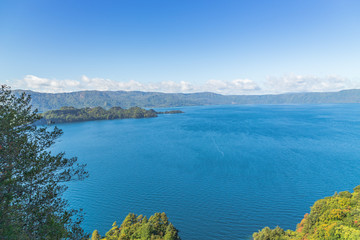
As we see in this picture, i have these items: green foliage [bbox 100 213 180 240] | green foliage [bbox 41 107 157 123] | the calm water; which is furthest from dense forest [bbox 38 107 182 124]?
green foliage [bbox 100 213 180 240]

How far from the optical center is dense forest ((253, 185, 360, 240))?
12773 mm

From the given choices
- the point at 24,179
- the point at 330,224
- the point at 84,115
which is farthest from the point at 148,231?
the point at 84,115

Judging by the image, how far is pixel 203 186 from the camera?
103 ft

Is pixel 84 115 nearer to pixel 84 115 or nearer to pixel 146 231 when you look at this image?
pixel 84 115

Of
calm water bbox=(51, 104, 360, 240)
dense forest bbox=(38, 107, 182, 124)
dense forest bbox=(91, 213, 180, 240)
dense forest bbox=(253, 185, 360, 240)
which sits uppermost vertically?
dense forest bbox=(38, 107, 182, 124)

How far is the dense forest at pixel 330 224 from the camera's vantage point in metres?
12.8

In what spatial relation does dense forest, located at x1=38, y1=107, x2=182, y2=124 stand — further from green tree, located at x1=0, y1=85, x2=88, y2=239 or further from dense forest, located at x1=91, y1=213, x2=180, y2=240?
green tree, located at x1=0, y1=85, x2=88, y2=239

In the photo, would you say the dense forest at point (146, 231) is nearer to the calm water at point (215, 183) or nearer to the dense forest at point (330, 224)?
the calm water at point (215, 183)

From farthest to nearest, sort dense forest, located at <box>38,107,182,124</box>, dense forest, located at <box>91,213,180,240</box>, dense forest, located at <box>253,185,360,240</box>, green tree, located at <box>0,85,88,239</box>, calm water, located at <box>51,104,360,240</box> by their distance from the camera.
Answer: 1. dense forest, located at <box>38,107,182,124</box>
2. calm water, located at <box>51,104,360,240</box>
3. dense forest, located at <box>91,213,180,240</box>
4. dense forest, located at <box>253,185,360,240</box>
5. green tree, located at <box>0,85,88,239</box>

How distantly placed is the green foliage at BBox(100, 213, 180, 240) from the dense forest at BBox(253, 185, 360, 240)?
8.70 metres

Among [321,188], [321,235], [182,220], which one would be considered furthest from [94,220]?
[321,188]

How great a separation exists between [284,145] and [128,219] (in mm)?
53185

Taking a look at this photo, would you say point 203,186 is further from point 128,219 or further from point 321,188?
point 321,188

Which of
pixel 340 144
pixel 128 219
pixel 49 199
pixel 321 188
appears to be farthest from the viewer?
pixel 340 144
